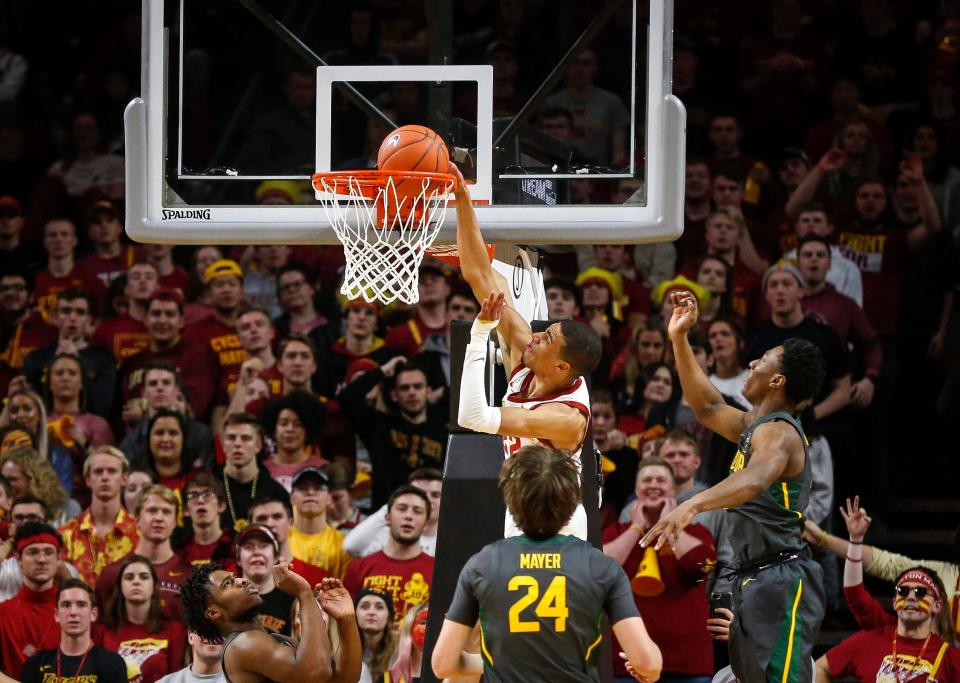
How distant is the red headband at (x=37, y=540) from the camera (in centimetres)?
830

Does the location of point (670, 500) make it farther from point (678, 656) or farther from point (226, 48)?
point (226, 48)

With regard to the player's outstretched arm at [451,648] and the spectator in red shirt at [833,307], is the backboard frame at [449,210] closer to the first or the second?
the player's outstretched arm at [451,648]

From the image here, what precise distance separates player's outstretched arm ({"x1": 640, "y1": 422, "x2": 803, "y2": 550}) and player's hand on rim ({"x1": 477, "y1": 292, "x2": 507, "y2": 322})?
99 centimetres

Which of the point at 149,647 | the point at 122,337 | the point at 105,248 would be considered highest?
the point at 105,248

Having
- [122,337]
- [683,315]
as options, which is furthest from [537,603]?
[122,337]

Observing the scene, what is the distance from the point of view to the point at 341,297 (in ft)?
35.3

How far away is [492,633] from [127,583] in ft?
12.8

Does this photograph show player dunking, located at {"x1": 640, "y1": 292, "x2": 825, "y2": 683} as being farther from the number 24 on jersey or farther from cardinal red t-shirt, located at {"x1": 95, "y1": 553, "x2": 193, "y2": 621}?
cardinal red t-shirt, located at {"x1": 95, "y1": 553, "x2": 193, "y2": 621}

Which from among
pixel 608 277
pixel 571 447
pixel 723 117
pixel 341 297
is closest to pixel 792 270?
pixel 608 277

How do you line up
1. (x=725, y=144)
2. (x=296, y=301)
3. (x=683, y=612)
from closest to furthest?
(x=683, y=612), (x=296, y=301), (x=725, y=144)

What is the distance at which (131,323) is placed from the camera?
Result: 1063cm

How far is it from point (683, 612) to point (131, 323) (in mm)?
4574

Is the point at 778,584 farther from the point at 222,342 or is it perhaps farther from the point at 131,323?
the point at 131,323

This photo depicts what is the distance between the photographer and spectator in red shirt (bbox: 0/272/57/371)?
35.0 ft
